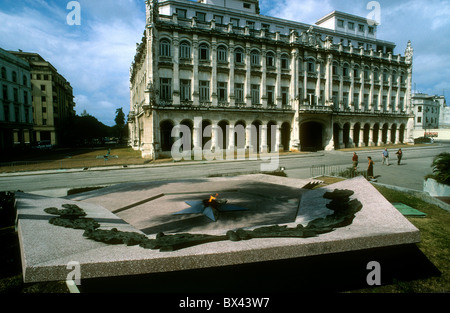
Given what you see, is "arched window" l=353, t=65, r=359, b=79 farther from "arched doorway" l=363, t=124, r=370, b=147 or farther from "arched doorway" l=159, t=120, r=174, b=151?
"arched doorway" l=159, t=120, r=174, b=151

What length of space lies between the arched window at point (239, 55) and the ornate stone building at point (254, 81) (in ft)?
0.41

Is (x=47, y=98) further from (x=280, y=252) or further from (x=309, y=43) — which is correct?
(x=280, y=252)

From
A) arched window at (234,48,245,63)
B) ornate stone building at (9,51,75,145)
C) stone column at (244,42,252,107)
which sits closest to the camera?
arched window at (234,48,245,63)

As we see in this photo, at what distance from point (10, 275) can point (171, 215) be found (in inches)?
150

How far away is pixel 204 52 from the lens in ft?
106

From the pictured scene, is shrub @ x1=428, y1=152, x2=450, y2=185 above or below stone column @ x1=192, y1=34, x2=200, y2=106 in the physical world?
below

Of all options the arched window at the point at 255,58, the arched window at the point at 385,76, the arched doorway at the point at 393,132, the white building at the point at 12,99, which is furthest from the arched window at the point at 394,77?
the white building at the point at 12,99

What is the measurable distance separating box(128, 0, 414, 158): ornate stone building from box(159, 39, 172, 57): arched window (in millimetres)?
120

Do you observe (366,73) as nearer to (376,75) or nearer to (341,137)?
(376,75)

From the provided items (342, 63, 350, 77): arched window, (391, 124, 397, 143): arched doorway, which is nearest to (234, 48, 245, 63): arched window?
(342, 63, 350, 77): arched window

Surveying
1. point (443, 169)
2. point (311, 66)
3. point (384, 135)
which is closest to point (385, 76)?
point (384, 135)

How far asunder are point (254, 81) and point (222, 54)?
563cm

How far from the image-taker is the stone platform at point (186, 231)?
379 centimetres

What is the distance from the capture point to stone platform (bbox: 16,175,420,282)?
379 centimetres
